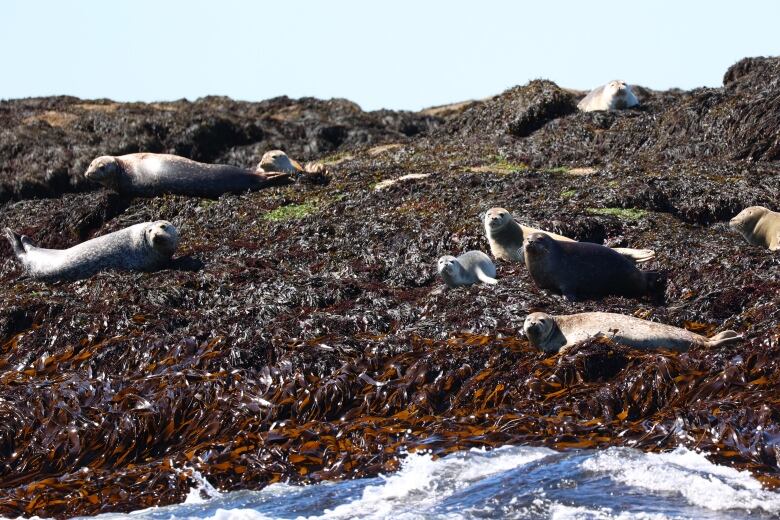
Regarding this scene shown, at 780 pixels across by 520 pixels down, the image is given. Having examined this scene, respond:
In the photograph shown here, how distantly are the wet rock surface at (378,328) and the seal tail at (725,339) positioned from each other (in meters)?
0.09

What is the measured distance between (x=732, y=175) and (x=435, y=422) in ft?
21.7

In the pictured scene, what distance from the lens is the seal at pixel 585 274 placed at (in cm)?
892

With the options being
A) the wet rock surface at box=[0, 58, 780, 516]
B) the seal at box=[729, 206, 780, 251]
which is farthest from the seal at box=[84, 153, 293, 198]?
the seal at box=[729, 206, 780, 251]

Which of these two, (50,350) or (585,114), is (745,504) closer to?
(50,350)

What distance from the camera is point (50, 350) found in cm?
911

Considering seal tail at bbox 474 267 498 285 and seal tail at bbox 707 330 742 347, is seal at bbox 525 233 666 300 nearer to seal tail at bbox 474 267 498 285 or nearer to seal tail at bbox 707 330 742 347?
seal tail at bbox 474 267 498 285

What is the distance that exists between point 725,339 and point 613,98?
35.9 ft

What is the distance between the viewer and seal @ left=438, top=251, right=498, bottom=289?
941 centimetres

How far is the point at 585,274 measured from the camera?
8992 mm

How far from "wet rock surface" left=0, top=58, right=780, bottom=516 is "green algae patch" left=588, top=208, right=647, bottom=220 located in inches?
1.9

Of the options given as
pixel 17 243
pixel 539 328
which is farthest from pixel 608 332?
pixel 17 243

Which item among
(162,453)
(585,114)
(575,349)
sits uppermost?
(585,114)

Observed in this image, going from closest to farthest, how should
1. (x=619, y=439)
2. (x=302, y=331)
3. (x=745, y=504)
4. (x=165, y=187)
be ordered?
1. (x=745, y=504)
2. (x=619, y=439)
3. (x=302, y=331)
4. (x=165, y=187)

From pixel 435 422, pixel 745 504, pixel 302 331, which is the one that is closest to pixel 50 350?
pixel 302 331
